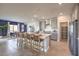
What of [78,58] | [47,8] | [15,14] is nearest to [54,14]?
[47,8]

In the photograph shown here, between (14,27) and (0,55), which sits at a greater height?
(14,27)

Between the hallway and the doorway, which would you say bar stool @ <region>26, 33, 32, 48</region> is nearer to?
the hallway

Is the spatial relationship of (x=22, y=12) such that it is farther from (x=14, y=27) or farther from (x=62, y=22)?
(x=62, y=22)

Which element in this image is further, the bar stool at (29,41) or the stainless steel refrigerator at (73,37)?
the bar stool at (29,41)

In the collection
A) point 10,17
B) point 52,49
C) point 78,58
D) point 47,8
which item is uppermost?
point 47,8

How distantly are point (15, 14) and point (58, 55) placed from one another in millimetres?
1322

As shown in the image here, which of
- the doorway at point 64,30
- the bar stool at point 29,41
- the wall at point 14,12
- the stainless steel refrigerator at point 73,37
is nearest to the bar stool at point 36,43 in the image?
the bar stool at point 29,41

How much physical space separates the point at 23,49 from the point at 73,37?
116cm

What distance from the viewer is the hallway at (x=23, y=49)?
2619mm

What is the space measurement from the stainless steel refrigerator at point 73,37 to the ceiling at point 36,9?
0.94 feet

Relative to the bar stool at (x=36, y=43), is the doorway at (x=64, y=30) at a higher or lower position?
higher

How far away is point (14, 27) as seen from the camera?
2725 mm

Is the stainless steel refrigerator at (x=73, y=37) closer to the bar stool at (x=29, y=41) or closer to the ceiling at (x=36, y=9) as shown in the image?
the ceiling at (x=36, y=9)

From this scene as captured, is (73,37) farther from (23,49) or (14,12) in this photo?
(14,12)
